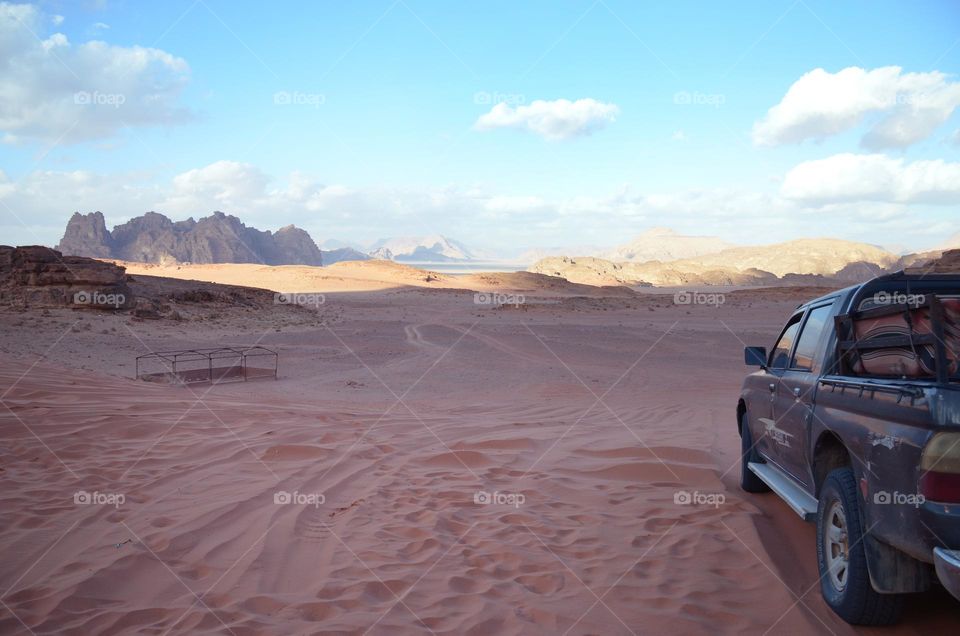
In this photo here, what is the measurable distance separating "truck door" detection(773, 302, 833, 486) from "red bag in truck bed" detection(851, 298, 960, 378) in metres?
0.55

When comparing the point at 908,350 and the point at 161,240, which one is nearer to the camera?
the point at 908,350

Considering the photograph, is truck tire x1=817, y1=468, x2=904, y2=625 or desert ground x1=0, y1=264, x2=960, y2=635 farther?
desert ground x1=0, y1=264, x2=960, y2=635

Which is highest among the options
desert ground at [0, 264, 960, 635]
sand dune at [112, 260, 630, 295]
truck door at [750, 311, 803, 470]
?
sand dune at [112, 260, 630, 295]

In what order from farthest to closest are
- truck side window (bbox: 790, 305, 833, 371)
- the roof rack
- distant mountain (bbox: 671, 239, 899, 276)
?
distant mountain (bbox: 671, 239, 899, 276) < the roof rack < truck side window (bbox: 790, 305, 833, 371)

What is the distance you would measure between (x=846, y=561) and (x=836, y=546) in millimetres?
236

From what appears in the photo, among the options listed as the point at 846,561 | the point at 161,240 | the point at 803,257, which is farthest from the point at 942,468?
the point at 803,257

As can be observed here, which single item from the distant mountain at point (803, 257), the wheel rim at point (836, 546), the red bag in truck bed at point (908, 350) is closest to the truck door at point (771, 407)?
the wheel rim at point (836, 546)

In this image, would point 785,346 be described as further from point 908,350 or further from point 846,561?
point 846,561

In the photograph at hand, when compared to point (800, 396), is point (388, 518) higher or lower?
lower

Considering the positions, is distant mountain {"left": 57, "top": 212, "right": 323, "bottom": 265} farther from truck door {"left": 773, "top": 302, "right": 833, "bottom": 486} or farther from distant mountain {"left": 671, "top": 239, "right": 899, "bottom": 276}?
truck door {"left": 773, "top": 302, "right": 833, "bottom": 486}

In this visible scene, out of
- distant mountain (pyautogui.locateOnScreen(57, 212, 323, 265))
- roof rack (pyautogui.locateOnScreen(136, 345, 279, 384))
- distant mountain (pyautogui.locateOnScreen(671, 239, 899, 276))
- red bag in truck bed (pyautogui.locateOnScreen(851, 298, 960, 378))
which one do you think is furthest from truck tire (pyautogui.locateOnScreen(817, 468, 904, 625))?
distant mountain (pyautogui.locateOnScreen(671, 239, 899, 276))

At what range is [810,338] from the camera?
520cm

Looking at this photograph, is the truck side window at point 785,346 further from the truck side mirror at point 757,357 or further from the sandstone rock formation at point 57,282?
the sandstone rock formation at point 57,282

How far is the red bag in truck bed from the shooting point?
356cm
